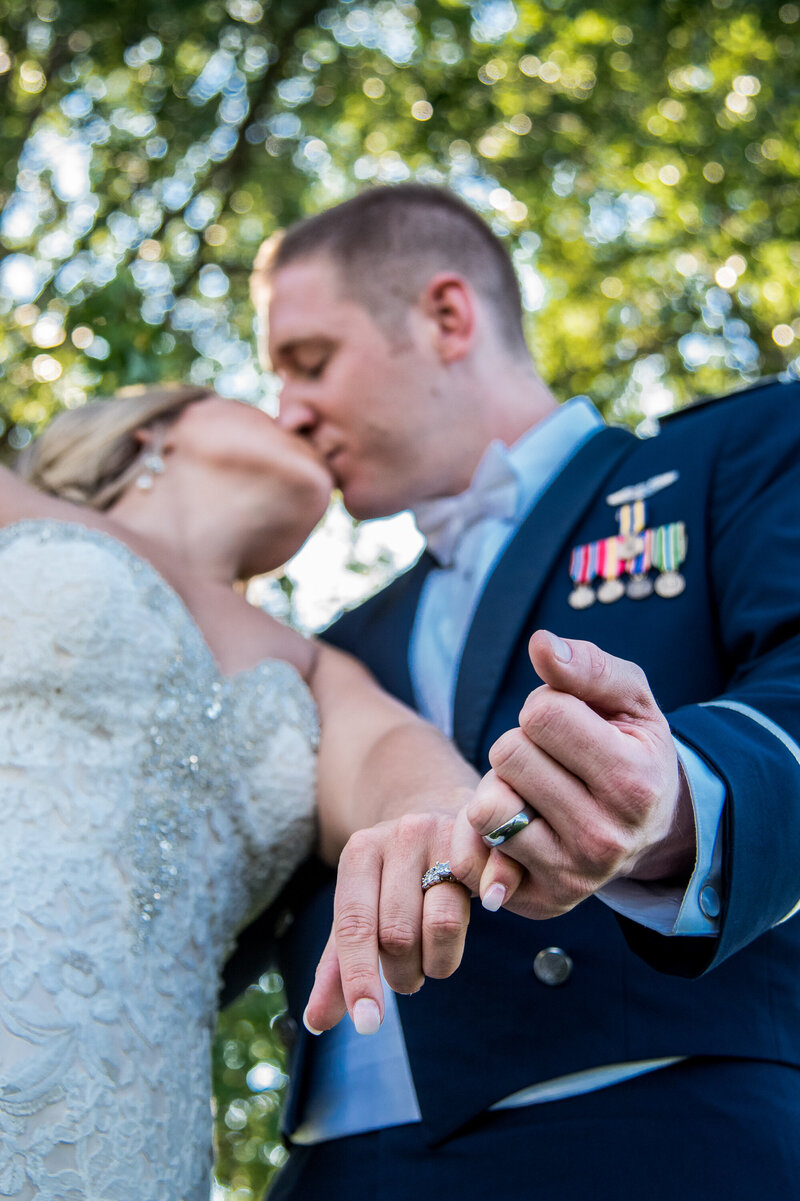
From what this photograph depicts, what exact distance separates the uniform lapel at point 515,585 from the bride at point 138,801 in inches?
Result: 6.7

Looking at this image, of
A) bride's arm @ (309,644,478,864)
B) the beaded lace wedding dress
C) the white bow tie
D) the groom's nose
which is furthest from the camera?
the groom's nose

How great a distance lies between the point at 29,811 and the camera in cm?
220

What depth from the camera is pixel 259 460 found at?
3.18 meters

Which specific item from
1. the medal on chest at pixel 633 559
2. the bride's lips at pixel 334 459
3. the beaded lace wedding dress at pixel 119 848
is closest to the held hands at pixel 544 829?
the beaded lace wedding dress at pixel 119 848

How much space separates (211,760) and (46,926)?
553 millimetres

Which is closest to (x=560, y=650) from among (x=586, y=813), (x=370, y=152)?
(x=586, y=813)

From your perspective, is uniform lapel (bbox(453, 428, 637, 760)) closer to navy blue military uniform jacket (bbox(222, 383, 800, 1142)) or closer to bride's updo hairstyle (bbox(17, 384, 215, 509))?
navy blue military uniform jacket (bbox(222, 383, 800, 1142))

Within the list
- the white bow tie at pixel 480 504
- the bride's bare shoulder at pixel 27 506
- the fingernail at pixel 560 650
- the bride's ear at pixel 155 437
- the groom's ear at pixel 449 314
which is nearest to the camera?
the fingernail at pixel 560 650

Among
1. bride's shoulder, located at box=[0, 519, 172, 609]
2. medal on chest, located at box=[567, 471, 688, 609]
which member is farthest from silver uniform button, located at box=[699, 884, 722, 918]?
bride's shoulder, located at box=[0, 519, 172, 609]

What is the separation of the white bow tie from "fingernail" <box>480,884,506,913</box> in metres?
1.82

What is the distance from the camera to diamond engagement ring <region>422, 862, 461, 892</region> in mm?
1387

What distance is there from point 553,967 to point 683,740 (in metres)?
0.69

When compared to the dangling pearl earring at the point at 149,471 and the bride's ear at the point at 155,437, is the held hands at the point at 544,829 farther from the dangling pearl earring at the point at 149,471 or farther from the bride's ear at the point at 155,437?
the bride's ear at the point at 155,437

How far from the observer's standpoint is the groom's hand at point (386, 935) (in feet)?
4.39
